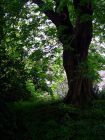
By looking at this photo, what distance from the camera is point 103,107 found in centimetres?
1076

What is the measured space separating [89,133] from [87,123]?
634 mm

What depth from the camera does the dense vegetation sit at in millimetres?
9461

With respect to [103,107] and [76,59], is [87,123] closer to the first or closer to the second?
[103,107]

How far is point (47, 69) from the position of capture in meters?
11.4

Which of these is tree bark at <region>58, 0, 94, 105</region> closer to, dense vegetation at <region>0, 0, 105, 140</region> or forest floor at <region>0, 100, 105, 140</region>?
dense vegetation at <region>0, 0, 105, 140</region>

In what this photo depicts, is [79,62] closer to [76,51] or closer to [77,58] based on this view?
[77,58]

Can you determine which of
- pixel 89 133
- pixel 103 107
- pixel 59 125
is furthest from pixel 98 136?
pixel 103 107

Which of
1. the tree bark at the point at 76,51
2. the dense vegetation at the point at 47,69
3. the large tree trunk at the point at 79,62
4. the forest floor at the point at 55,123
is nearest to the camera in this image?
the forest floor at the point at 55,123

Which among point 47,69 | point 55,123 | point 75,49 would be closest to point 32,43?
point 47,69

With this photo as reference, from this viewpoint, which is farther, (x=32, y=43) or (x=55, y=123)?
(x=32, y=43)

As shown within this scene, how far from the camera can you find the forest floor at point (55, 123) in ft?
29.6

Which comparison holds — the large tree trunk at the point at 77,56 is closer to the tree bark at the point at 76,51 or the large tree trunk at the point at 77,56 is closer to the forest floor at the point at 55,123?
the tree bark at the point at 76,51

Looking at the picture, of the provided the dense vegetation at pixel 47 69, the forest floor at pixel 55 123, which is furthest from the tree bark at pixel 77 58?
the forest floor at pixel 55 123

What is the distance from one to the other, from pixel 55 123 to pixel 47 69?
91.8 inches
